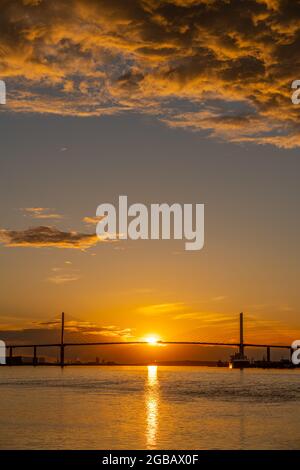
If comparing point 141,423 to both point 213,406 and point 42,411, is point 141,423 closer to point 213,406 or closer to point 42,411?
point 42,411

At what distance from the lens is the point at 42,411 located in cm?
4766

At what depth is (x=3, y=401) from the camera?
57.4 metres

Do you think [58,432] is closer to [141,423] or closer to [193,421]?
[141,423]

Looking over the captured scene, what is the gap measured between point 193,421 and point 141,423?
3281 mm
